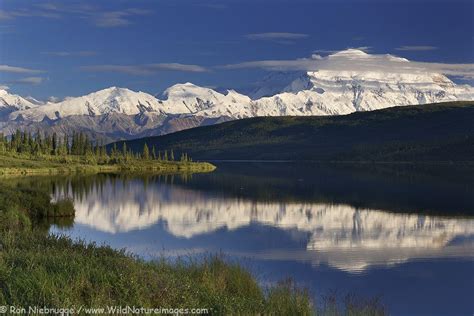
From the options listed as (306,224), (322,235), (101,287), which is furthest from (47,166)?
(101,287)

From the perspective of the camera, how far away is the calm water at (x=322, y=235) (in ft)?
107

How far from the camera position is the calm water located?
107ft

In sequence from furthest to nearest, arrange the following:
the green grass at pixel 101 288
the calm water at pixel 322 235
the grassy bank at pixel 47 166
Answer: the grassy bank at pixel 47 166 → the calm water at pixel 322 235 → the green grass at pixel 101 288

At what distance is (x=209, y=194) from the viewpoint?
311 ft

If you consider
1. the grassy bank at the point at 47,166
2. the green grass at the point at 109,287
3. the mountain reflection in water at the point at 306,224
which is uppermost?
the green grass at the point at 109,287

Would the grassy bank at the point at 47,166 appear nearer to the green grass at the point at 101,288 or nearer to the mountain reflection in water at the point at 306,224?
the mountain reflection in water at the point at 306,224

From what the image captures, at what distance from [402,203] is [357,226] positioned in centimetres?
2618

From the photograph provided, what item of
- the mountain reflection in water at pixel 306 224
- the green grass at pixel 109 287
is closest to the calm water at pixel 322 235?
the mountain reflection in water at pixel 306 224

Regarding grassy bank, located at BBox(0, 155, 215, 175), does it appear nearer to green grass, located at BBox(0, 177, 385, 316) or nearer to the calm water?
the calm water

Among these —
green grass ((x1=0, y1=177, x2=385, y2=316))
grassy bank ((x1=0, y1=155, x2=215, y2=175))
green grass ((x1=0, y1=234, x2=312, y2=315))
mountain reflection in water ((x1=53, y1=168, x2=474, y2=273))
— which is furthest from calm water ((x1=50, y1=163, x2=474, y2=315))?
grassy bank ((x1=0, y1=155, x2=215, y2=175))

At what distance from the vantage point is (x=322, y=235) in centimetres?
5144

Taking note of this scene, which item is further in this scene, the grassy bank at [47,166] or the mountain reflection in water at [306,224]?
the grassy bank at [47,166]

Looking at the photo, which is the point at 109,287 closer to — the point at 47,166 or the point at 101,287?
the point at 101,287

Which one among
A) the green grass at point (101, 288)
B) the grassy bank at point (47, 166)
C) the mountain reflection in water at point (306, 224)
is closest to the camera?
the green grass at point (101, 288)
